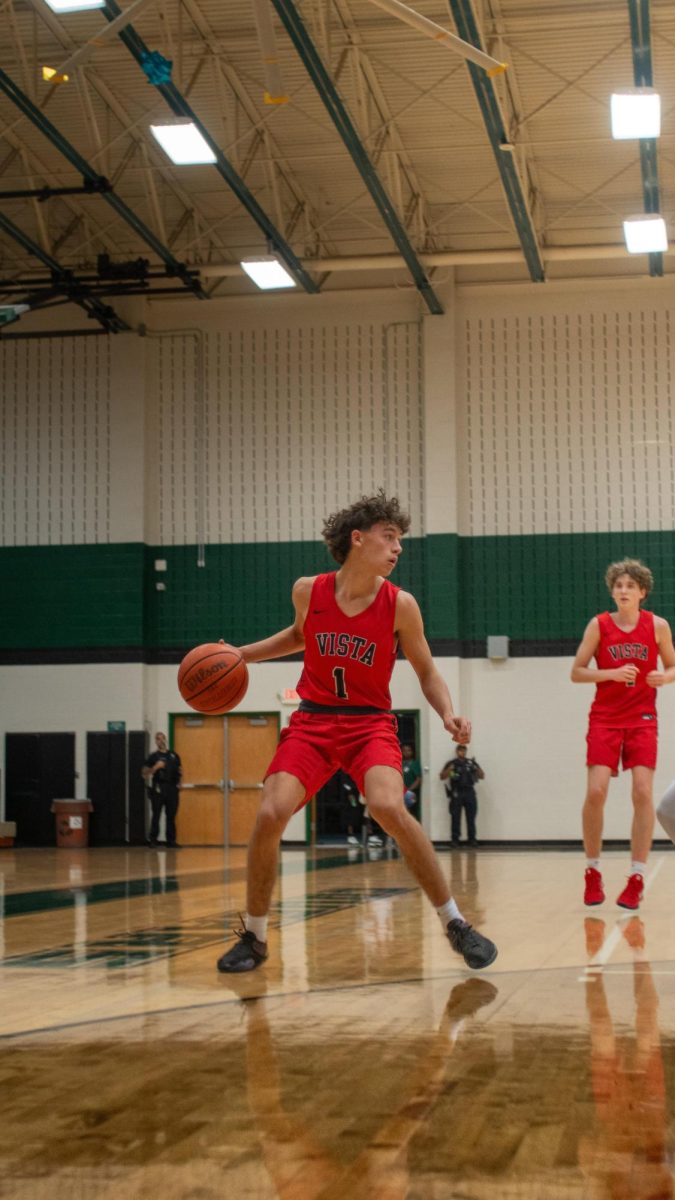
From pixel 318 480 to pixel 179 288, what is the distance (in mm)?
3803

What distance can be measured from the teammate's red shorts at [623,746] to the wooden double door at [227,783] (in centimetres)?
1443

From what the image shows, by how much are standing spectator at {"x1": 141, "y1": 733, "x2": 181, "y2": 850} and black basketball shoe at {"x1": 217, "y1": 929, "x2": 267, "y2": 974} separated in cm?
1630

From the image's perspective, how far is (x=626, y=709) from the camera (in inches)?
309

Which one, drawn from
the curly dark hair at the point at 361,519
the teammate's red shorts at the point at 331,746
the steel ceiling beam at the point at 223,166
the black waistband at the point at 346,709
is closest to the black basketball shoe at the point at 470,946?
the teammate's red shorts at the point at 331,746

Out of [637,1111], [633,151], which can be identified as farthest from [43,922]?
[633,151]

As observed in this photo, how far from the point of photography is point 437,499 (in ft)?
70.3

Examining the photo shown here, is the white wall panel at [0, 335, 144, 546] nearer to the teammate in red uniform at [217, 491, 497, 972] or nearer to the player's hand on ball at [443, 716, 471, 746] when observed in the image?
the teammate in red uniform at [217, 491, 497, 972]

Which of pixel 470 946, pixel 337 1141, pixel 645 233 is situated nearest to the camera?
pixel 337 1141

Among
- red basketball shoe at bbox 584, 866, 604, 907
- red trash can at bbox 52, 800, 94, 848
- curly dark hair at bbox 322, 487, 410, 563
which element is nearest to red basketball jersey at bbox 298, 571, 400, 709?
curly dark hair at bbox 322, 487, 410, 563

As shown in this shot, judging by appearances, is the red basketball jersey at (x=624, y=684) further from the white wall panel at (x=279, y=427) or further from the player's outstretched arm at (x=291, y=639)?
the white wall panel at (x=279, y=427)

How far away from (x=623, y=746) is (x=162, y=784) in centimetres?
1458

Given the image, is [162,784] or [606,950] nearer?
[606,950]

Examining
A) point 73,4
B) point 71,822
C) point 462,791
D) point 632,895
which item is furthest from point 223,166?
point 632,895

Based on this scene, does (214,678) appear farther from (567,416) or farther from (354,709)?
(567,416)
